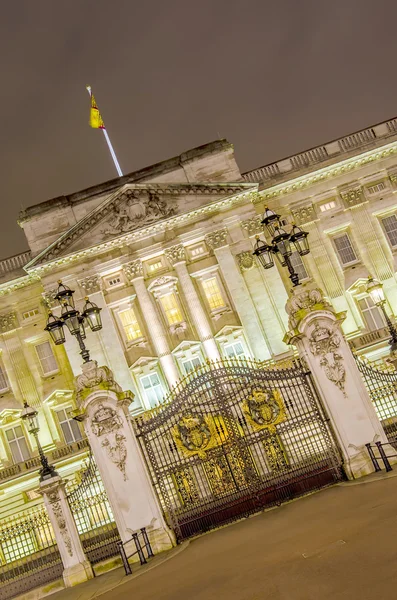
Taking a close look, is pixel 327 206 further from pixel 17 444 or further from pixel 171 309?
pixel 17 444

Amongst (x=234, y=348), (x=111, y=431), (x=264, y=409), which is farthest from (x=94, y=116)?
(x=111, y=431)

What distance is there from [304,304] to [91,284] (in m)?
22.4

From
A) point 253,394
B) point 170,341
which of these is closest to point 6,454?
point 170,341

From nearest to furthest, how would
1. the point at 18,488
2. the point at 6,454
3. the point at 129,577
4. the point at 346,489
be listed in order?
the point at 129,577 < the point at 346,489 < the point at 18,488 < the point at 6,454

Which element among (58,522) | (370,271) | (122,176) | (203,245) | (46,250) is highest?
(122,176)

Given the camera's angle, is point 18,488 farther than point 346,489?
Yes

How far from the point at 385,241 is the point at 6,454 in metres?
26.4

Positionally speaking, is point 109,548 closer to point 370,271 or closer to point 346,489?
point 346,489

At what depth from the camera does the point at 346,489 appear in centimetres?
1361

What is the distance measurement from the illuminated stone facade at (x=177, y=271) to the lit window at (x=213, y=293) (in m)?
0.07

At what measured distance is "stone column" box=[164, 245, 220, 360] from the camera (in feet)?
115

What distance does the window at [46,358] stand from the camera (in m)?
37.6

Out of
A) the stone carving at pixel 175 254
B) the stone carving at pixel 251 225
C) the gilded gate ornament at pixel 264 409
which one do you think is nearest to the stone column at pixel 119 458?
→ the gilded gate ornament at pixel 264 409

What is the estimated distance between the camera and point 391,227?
38.6 meters
